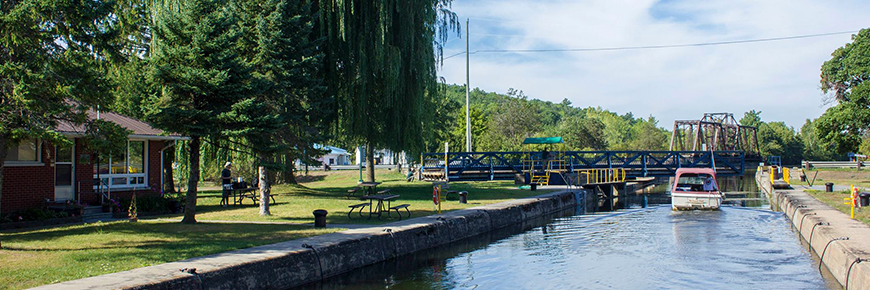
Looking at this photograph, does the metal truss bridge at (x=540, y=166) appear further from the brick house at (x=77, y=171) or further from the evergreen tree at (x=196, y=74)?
Answer: the evergreen tree at (x=196, y=74)

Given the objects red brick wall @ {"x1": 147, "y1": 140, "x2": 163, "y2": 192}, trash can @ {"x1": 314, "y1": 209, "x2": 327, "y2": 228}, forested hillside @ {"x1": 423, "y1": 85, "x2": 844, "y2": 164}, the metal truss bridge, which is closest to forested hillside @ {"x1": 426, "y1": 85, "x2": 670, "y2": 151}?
forested hillside @ {"x1": 423, "y1": 85, "x2": 844, "y2": 164}

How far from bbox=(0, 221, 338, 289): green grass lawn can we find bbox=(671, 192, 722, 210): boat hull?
55.0 feet

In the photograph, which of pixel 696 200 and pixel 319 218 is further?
pixel 696 200

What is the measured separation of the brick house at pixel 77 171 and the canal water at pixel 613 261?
812cm

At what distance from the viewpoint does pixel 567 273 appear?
43.9 ft

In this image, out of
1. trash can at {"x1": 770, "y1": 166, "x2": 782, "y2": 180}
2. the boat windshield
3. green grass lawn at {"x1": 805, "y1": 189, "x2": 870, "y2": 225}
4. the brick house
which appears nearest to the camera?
the brick house

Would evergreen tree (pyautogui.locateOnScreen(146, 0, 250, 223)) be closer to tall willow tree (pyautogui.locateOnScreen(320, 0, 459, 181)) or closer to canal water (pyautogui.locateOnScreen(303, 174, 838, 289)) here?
canal water (pyautogui.locateOnScreen(303, 174, 838, 289))

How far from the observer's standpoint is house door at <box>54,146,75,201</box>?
1794cm

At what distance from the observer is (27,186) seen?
16.7 metres

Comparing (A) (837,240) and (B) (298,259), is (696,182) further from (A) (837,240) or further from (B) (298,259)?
(B) (298,259)

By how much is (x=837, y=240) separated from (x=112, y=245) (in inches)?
589

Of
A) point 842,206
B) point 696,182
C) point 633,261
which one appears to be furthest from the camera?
point 696,182

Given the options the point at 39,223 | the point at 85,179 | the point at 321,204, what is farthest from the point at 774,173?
the point at 39,223

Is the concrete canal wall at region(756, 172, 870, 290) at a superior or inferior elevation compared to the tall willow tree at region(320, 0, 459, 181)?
inferior
